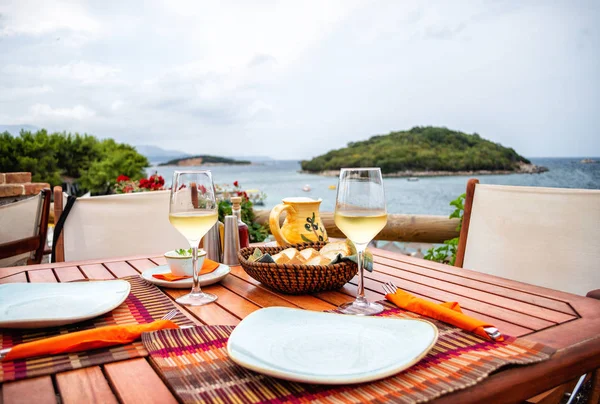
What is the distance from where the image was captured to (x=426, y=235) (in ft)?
12.0

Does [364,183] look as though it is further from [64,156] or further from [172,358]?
[64,156]

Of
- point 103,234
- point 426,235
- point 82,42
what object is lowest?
point 426,235

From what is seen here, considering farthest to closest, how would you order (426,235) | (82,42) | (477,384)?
1. (82,42)
2. (426,235)
3. (477,384)

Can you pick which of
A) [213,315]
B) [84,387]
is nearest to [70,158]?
[213,315]

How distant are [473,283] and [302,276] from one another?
19.4 inches

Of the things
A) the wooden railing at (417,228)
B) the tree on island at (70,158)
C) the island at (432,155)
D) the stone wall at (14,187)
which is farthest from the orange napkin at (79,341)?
the tree on island at (70,158)

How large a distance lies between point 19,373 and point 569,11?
41.0ft

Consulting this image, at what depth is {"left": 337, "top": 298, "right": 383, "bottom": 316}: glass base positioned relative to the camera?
855mm

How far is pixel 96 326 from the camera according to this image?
0.80 m

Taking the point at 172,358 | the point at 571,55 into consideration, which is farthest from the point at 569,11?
the point at 172,358

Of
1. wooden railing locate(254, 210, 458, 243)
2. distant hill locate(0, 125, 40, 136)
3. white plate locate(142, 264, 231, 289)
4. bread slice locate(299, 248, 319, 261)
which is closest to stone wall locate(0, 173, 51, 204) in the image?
wooden railing locate(254, 210, 458, 243)

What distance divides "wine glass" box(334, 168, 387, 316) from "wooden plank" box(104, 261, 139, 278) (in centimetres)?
70

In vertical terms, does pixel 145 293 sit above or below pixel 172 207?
below

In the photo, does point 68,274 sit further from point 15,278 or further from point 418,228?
point 418,228
